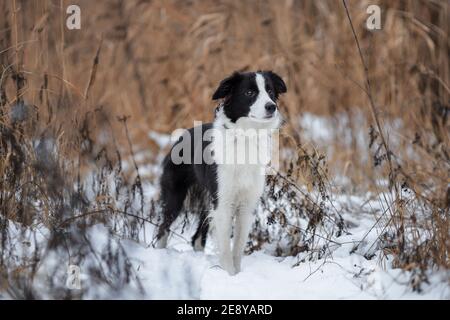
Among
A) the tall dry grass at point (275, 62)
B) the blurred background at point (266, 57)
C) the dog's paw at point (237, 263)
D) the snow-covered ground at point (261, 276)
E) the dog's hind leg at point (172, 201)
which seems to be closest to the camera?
the snow-covered ground at point (261, 276)

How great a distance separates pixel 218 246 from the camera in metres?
3.84

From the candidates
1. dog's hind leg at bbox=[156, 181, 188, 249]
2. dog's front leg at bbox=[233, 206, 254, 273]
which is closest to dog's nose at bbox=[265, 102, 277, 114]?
dog's front leg at bbox=[233, 206, 254, 273]

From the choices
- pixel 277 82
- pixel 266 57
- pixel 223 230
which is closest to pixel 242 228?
pixel 223 230

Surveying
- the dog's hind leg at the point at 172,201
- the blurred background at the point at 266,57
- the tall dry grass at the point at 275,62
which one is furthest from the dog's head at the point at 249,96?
the blurred background at the point at 266,57

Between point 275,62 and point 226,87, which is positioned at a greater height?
point 275,62

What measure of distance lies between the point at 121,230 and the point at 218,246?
657 millimetres

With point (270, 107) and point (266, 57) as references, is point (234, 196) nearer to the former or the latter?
point (270, 107)

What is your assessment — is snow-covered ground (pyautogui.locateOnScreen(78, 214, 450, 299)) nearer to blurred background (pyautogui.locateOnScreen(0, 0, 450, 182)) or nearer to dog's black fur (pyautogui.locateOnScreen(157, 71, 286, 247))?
dog's black fur (pyautogui.locateOnScreen(157, 71, 286, 247))

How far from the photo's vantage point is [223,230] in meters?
3.86

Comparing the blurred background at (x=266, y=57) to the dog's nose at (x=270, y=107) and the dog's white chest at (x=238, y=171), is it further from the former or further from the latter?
the dog's nose at (x=270, y=107)

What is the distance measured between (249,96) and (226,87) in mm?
178

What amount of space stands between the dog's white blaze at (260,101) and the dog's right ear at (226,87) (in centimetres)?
16

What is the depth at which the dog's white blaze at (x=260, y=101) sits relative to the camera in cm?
364
